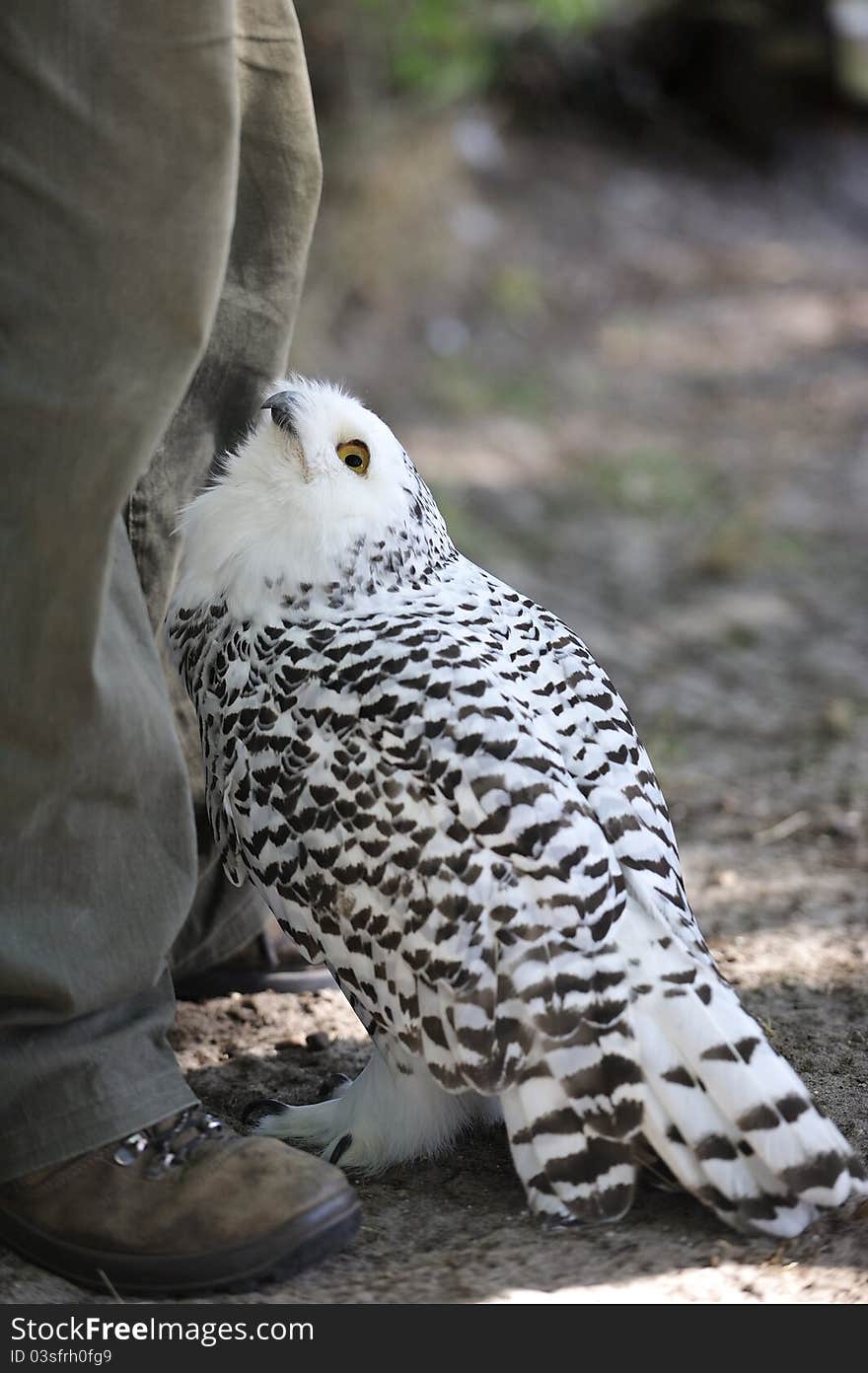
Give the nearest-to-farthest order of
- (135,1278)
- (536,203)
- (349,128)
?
1. (135,1278)
2. (349,128)
3. (536,203)

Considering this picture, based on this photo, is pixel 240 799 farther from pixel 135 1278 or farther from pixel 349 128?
pixel 349 128

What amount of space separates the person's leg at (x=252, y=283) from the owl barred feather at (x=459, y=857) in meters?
0.09

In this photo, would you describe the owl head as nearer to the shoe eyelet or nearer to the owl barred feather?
the owl barred feather

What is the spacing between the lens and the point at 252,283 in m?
2.62

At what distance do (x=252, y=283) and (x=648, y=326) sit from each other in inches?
266

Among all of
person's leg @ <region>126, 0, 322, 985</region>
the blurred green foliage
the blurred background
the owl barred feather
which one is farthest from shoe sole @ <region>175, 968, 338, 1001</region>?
the blurred green foliage

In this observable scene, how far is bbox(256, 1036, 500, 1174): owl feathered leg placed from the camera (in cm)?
235

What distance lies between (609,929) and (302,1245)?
59 cm

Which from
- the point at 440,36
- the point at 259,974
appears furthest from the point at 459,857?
the point at 440,36

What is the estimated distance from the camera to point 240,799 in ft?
7.71

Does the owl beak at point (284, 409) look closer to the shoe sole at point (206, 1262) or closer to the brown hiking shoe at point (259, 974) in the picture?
the brown hiking shoe at point (259, 974)

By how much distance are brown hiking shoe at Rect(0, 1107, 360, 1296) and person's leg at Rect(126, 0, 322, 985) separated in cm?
96

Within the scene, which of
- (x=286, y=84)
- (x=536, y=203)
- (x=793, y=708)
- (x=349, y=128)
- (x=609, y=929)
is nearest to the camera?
(x=609, y=929)

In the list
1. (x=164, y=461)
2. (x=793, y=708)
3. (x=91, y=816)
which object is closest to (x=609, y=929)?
(x=91, y=816)
